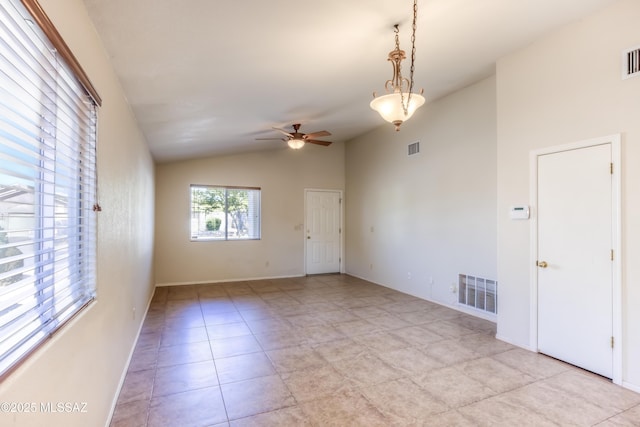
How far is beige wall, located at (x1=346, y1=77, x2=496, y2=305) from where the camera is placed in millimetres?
4605

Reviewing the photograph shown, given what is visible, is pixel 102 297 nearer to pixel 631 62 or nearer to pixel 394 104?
pixel 394 104

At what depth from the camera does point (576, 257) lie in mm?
3131

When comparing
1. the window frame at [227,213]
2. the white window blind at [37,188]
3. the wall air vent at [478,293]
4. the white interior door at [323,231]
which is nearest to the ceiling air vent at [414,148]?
the wall air vent at [478,293]

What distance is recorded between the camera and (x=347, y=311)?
4.96 meters

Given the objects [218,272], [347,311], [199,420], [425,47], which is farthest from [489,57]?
[218,272]

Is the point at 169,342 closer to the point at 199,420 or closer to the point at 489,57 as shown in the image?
the point at 199,420

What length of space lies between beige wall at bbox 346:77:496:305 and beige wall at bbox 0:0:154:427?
4284mm

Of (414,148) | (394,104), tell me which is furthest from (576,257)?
(414,148)

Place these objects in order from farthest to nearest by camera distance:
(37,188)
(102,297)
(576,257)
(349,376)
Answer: (576,257) → (349,376) → (102,297) → (37,188)

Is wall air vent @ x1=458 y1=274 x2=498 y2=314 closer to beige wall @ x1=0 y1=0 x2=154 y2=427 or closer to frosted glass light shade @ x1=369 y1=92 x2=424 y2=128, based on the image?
frosted glass light shade @ x1=369 y1=92 x2=424 y2=128

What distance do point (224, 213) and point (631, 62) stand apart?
6657 millimetres

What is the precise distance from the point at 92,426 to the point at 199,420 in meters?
0.66

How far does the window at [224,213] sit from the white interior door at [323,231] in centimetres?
128

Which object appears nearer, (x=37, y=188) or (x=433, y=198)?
(x=37, y=188)
